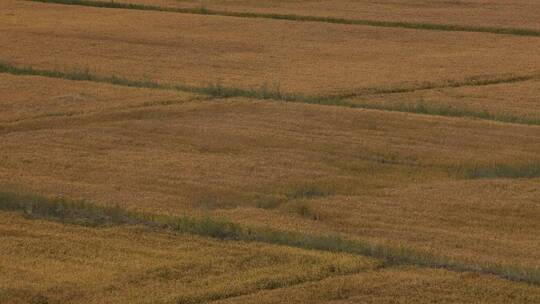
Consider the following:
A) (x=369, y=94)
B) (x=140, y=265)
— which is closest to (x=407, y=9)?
(x=369, y=94)

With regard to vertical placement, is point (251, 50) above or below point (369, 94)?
above

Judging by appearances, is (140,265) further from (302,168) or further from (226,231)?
(302,168)

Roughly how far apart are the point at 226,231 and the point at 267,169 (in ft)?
10.7

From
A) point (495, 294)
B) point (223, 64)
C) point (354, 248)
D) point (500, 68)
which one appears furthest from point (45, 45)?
point (495, 294)

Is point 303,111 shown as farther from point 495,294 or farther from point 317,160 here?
point 495,294

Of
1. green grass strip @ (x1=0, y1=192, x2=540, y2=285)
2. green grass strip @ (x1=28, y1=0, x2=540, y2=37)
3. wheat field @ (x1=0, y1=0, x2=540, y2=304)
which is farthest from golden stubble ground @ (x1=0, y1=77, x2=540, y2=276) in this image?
green grass strip @ (x1=28, y1=0, x2=540, y2=37)

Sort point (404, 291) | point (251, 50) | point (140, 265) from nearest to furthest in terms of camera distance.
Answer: point (404, 291), point (140, 265), point (251, 50)

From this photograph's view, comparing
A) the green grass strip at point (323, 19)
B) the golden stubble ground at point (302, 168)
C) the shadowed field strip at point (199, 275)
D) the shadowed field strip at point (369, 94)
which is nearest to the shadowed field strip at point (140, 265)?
the shadowed field strip at point (199, 275)

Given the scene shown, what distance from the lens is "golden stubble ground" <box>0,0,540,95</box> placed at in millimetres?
26734

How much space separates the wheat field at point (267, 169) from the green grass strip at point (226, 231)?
0.09 feet

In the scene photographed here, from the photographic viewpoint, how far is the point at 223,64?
28.5m

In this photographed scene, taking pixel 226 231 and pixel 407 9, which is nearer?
pixel 226 231

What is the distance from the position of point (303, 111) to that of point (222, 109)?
1.35 m

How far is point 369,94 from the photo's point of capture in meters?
24.4
